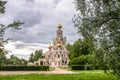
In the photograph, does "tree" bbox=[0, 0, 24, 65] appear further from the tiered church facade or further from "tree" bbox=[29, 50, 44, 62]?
"tree" bbox=[29, 50, 44, 62]

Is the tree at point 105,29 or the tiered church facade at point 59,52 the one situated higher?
the tiered church facade at point 59,52

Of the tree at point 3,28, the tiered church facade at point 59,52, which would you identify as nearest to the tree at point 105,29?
the tree at point 3,28

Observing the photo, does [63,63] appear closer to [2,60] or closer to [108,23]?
[2,60]

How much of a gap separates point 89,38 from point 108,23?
1276 millimetres

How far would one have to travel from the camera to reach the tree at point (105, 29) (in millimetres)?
14461

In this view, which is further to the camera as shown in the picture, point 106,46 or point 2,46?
point 2,46

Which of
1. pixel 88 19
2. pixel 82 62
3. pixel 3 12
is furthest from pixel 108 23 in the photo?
pixel 82 62

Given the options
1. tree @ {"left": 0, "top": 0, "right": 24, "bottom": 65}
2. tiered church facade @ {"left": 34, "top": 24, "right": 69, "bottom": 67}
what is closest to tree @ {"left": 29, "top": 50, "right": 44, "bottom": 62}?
tiered church facade @ {"left": 34, "top": 24, "right": 69, "bottom": 67}

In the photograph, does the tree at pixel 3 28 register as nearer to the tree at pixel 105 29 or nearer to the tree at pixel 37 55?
the tree at pixel 105 29

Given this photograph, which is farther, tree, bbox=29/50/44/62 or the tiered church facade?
tree, bbox=29/50/44/62

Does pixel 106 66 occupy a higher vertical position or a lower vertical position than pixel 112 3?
lower

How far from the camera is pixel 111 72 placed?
50.1 ft

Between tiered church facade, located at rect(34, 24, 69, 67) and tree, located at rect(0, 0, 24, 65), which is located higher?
tiered church facade, located at rect(34, 24, 69, 67)

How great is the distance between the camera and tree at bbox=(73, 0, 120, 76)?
14461 mm
